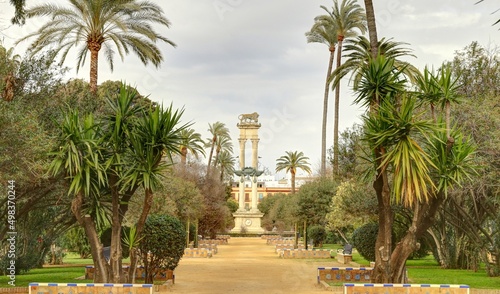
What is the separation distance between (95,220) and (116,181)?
1750 mm

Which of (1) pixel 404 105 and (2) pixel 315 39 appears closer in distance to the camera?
(1) pixel 404 105

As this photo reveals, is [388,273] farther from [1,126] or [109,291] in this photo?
[1,126]

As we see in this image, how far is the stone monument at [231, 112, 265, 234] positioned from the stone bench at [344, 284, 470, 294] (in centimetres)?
6979

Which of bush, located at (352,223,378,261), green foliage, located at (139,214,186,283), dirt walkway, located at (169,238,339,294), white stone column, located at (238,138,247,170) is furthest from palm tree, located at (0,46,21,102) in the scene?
white stone column, located at (238,138,247,170)

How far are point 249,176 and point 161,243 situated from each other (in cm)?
6767

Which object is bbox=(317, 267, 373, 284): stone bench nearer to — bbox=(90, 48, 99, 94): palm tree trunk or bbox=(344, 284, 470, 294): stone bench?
bbox=(344, 284, 470, 294): stone bench

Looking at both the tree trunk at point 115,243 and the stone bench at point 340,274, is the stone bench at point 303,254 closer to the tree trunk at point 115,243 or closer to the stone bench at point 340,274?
the stone bench at point 340,274

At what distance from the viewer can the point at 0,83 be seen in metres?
15.9

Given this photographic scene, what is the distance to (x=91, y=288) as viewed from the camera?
1545cm

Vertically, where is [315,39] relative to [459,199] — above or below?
above

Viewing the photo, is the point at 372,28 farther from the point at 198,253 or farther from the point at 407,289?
the point at 198,253

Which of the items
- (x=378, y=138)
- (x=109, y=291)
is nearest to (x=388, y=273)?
(x=378, y=138)

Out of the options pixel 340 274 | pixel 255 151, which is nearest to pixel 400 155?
pixel 340 274

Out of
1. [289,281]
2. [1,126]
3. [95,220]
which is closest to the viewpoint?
[1,126]
